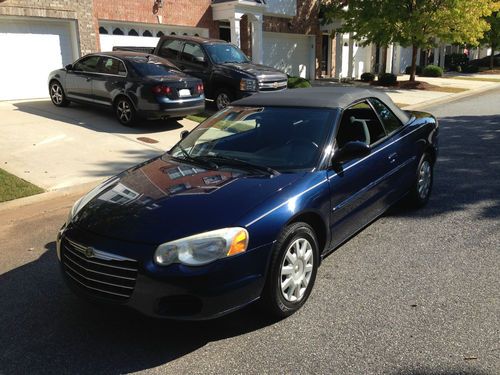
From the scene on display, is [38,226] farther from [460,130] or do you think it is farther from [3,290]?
[460,130]

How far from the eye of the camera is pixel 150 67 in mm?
11172

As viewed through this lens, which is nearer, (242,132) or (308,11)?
(242,132)

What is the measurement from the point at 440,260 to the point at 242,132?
6.94ft

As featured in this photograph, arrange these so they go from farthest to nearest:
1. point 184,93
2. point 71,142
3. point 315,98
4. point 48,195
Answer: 1. point 184,93
2. point 71,142
3. point 48,195
4. point 315,98

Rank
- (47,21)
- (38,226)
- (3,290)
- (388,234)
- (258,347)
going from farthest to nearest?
(47,21)
(38,226)
(388,234)
(3,290)
(258,347)

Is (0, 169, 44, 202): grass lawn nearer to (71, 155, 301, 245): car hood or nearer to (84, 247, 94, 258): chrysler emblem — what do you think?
(71, 155, 301, 245): car hood

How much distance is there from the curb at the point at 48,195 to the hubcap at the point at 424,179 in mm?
4486

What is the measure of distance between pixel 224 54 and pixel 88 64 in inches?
142

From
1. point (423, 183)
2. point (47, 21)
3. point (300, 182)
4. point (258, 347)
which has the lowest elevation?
point (258, 347)

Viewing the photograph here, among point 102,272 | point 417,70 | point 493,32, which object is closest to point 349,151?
point 102,272

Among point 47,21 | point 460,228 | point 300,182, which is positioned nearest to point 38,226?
point 300,182

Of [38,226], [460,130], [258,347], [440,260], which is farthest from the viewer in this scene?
[460,130]

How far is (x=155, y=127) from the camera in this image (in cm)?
1139

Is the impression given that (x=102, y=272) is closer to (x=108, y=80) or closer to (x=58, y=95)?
(x=108, y=80)
